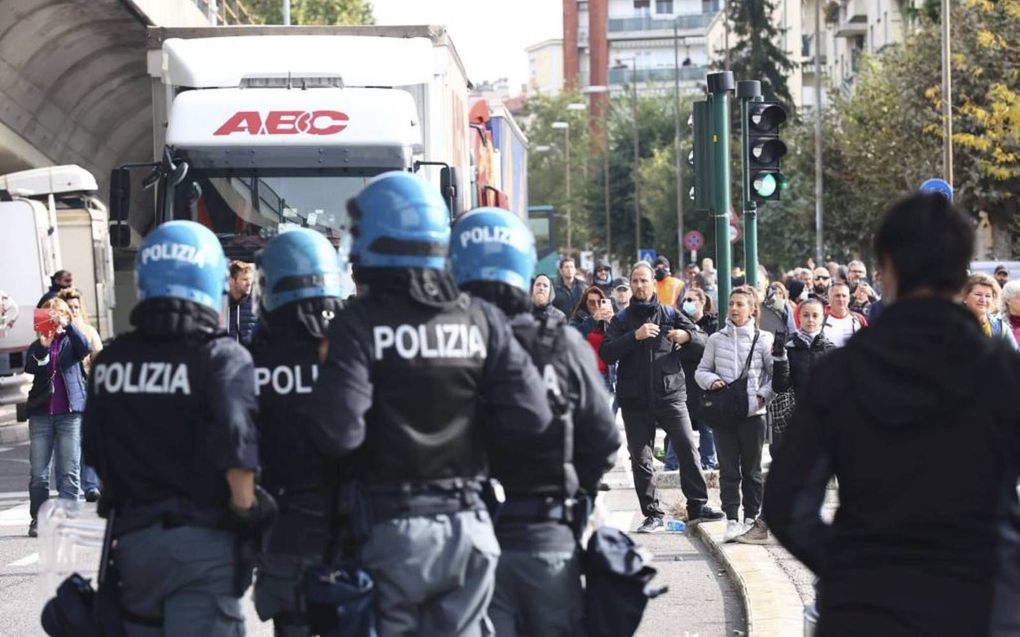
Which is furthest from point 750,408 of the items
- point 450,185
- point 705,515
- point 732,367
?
point 450,185

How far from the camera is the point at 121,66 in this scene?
101 ft

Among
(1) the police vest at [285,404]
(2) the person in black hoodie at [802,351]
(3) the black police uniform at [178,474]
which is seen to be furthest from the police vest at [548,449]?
(2) the person in black hoodie at [802,351]

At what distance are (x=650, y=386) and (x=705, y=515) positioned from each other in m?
0.95

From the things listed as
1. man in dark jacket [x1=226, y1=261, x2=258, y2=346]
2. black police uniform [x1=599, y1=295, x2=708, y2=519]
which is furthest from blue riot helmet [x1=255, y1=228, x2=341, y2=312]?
black police uniform [x1=599, y1=295, x2=708, y2=519]

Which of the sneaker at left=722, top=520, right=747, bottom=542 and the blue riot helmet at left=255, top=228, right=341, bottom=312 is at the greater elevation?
the blue riot helmet at left=255, top=228, right=341, bottom=312

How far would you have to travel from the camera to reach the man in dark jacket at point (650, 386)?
12.3 metres

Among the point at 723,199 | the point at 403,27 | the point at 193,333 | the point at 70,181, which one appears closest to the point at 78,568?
the point at 193,333

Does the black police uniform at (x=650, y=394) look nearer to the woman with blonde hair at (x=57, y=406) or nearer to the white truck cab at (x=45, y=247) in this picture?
the woman with blonde hair at (x=57, y=406)

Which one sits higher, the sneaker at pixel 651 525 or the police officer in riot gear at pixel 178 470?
the police officer in riot gear at pixel 178 470

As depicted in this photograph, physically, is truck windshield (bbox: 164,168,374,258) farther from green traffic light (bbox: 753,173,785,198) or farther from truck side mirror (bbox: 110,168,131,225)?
green traffic light (bbox: 753,173,785,198)

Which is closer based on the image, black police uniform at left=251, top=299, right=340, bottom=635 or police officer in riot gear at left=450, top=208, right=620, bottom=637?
police officer in riot gear at left=450, top=208, right=620, bottom=637

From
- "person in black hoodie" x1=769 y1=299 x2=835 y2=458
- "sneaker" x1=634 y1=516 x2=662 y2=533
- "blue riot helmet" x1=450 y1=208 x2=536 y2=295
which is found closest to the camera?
"blue riot helmet" x1=450 y1=208 x2=536 y2=295

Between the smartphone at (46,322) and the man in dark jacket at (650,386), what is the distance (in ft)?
12.8

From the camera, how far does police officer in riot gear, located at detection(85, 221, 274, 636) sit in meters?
5.20
